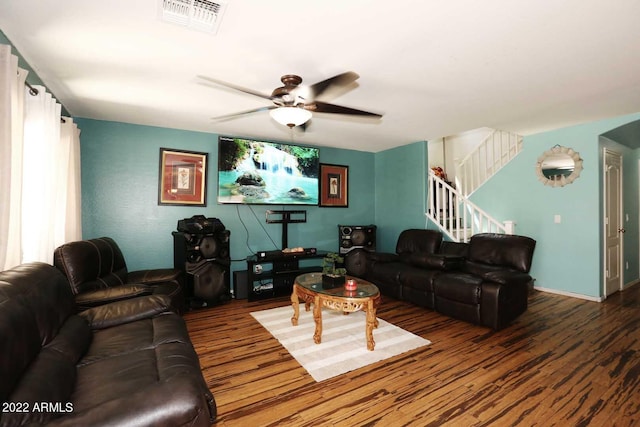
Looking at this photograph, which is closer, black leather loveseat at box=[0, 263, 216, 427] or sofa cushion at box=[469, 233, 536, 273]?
black leather loveseat at box=[0, 263, 216, 427]

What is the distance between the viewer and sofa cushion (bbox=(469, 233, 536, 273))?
342cm

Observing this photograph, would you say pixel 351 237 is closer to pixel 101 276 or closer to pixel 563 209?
pixel 563 209

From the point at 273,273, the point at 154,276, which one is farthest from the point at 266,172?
the point at 154,276

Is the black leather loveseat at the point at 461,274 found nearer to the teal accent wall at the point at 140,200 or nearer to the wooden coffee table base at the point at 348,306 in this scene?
the wooden coffee table base at the point at 348,306

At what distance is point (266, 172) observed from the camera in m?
4.62

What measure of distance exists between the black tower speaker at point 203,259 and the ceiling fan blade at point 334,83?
2.32 meters

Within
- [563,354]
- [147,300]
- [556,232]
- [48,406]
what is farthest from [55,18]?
[556,232]

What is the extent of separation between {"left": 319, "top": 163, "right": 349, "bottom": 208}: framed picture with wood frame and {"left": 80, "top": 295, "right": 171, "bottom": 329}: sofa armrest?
11.2 ft

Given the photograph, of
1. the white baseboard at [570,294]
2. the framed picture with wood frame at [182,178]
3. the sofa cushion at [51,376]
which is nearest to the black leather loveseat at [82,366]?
the sofa cushion at [51,376]

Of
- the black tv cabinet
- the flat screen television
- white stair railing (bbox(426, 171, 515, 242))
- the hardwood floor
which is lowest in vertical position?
the hardwood floor

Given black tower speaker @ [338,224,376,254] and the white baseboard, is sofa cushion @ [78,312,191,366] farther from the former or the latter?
the white baseboard

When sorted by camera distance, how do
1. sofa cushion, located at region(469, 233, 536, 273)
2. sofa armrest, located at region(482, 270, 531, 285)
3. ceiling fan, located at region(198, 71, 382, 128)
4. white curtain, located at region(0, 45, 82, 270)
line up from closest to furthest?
white curtain, located at region(0, 45, 82, 270) < ceiling fan, located at region(198, 71, 382, 128) < sofa armrest, located at region(482, 270, 531, 285) < sofa cushion, located at region(469, 233, 536, 273)

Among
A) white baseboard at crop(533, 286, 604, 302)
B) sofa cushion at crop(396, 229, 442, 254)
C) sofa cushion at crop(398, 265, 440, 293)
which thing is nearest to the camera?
sofa cushion at crop(398, 265, 440, 293)

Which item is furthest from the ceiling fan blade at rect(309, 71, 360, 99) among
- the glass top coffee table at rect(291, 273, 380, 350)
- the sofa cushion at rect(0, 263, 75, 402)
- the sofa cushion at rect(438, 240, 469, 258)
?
the sofa cushion at rect(438, 240, 469, 258)
